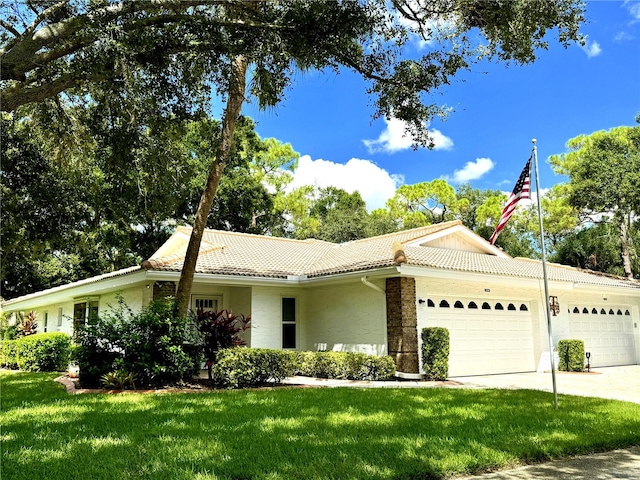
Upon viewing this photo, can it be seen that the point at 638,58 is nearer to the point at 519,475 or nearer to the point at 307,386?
the point at 307,386

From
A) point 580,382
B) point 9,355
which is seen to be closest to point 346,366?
point 580,382

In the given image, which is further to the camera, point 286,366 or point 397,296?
point 397,296

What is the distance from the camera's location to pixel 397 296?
13781 mm

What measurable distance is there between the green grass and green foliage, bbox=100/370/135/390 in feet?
3.48

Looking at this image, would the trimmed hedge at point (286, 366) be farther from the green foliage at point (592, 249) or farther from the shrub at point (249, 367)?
the green foliage at point (592, 249)

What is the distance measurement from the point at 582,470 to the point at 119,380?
8.74 m

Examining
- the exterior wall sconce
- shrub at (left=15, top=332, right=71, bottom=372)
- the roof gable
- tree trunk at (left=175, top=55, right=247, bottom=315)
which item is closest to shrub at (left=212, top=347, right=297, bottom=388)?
tree trunk at (left=175, top=55, right=247, bottom=315)

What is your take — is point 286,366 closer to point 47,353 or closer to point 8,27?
point 8,27

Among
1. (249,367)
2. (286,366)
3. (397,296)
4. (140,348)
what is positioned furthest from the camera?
(397,296)

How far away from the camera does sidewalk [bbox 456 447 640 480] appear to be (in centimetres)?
521

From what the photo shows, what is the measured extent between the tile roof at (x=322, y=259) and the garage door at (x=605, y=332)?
1.18 m

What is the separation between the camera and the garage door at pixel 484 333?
15055 millimetres

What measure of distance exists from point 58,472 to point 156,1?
21.3 ft

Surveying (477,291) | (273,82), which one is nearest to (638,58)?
(477,291)
